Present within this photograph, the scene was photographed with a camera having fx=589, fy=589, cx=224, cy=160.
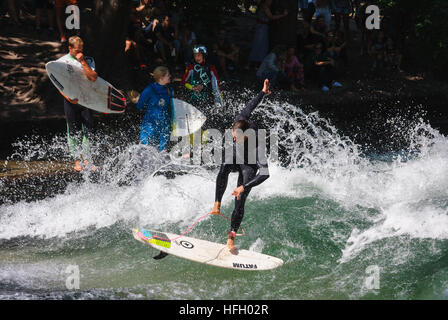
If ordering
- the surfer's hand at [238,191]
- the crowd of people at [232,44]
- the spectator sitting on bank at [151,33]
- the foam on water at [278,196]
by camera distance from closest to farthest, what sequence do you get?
the surfer's hand at [238,191] → the foam on water at [278,196] → the crowd of people at [232,44] → the spectator sitting on bank at [151,33]

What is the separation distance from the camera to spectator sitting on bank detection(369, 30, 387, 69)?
46.8ft

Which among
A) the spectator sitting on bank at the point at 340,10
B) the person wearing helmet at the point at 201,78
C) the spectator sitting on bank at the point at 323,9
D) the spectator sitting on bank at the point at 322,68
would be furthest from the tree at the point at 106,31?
the spectator sitting on bank at the point at 340,10

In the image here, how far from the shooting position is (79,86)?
26.8 feet

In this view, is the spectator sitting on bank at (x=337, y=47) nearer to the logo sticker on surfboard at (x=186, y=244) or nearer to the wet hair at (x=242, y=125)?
the wet hair at (x=242, y=125)

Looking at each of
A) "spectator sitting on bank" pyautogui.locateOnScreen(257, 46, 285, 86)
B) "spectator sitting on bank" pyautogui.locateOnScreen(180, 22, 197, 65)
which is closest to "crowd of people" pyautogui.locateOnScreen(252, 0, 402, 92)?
"spectator sitting on bank" pyautogui.locateOnScreen(257, 46, 285, 86)

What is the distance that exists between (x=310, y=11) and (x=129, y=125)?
222 inches

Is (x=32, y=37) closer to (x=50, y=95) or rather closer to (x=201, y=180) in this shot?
(x=50, y=95)

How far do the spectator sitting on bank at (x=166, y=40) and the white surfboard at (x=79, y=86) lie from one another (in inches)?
152

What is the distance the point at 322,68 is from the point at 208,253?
292 inches

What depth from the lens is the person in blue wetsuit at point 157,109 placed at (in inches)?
301

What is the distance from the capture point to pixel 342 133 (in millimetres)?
11766

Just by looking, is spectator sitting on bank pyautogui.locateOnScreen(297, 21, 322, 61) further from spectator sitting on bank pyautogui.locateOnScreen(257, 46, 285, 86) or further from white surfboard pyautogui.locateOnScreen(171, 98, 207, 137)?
white surfboard pyautogui.locateOnScreen(171, 98, 207, 137)

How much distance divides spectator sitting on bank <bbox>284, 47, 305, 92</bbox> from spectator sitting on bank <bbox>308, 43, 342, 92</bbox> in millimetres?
437

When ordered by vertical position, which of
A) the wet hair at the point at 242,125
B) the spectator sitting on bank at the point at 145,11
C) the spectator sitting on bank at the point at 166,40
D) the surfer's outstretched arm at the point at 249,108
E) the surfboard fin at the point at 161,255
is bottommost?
the surfboard fin at the point at 161,255
